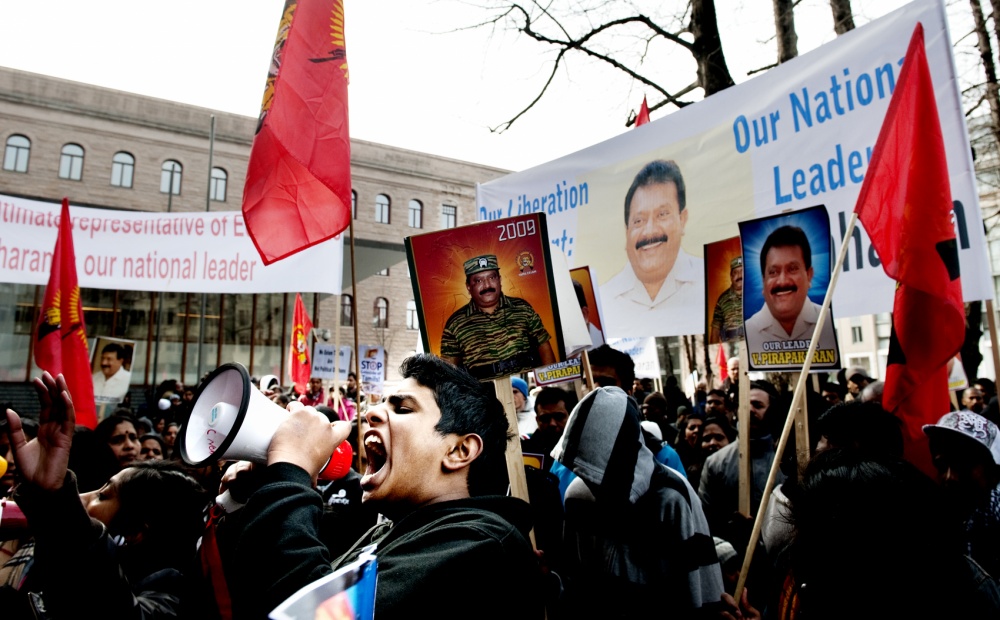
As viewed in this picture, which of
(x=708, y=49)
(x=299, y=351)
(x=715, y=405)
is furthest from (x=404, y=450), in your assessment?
(x=299, y=351)

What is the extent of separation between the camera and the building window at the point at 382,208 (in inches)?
1254

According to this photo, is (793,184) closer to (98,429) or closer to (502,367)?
(502,367)

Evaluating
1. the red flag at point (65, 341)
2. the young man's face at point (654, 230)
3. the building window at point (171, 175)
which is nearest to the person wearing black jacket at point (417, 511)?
the young man's face at point (654, 230)

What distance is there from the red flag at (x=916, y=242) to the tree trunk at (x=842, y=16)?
4819mm

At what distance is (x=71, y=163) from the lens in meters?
25.6

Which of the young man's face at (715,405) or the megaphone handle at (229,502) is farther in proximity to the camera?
the young man's face at (715,405)

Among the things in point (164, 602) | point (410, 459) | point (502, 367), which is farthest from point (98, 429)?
point (410, 459)

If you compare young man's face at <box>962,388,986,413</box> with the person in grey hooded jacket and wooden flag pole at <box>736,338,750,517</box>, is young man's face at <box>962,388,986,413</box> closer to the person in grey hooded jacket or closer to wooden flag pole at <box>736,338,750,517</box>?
wooden flag pole at <box>736,338,750,517</box>

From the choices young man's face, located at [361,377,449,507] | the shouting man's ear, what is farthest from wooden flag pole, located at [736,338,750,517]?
young man's face, located at [361,377,449,507]

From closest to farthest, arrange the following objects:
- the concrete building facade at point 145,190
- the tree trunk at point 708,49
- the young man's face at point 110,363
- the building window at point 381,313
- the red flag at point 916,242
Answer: the red flag at point 916,242, the tree trunk at point 708,49, the young man's face at point 110,363, the concrete building facade at point 145,190, the building window at point 381,313

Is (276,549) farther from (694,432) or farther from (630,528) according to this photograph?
(694,432)

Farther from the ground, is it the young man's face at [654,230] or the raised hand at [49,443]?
the young man's face at [654,230]

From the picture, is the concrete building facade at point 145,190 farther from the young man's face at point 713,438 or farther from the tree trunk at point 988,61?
the young man's face at point 713,438

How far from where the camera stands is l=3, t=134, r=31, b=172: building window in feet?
80.2
